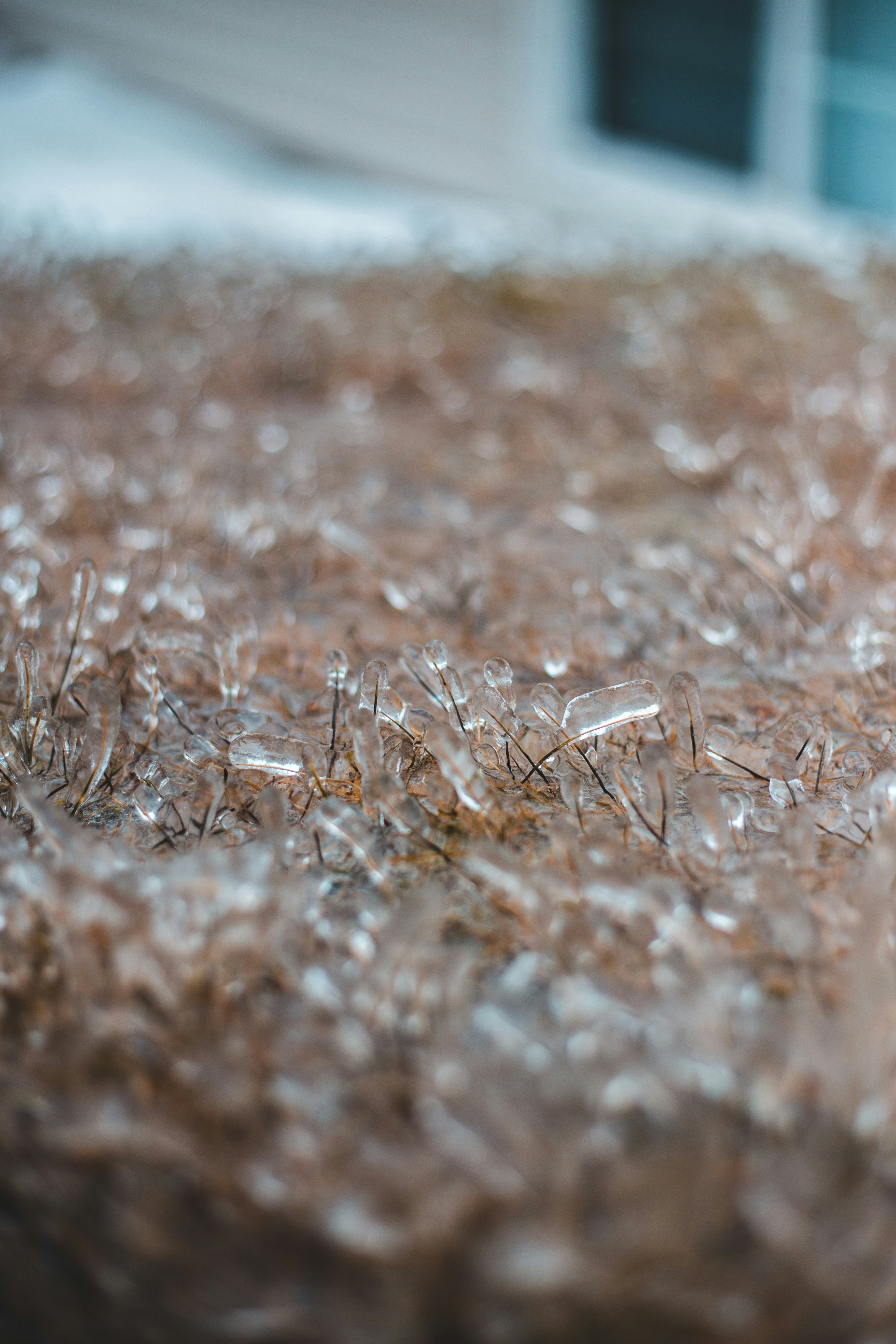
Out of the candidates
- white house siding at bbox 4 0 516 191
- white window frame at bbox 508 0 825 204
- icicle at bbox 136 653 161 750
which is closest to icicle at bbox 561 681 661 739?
icicle at bbox 136 653 161 750

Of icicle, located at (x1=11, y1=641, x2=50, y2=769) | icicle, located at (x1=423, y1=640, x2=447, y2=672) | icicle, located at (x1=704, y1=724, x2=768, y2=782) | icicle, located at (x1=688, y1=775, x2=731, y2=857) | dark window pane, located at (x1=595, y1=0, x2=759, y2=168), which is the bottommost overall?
dark window pane, located at (x1=595, y1=0, x2=759, y2=168)

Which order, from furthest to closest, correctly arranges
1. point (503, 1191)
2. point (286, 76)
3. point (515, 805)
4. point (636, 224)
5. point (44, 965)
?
point (286, 76) → point (636, 224) → point (515, 805) → point (44, 965) → point (503, 1191)

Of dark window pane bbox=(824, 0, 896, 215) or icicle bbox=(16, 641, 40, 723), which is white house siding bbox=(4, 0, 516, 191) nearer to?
dark window pane bbox=(824, 0, 896, 215)

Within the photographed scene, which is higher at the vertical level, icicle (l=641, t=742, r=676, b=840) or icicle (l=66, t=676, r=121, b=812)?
icicle (l=641, t=742, r=676, b=840)

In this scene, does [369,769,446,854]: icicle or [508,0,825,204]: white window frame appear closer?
[369,769,446,854]: icicle

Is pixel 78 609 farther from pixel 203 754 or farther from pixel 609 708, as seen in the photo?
pixel 609 708

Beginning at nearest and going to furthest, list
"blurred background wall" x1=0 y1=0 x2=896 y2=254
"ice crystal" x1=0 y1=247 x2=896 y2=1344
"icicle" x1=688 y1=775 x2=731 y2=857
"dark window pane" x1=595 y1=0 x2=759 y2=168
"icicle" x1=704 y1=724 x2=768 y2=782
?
1. "ice crystal" x1=0 y1=247 x2=896 y2=1344
2. "icicle" x1=688 y1=775 x2=731 y2=857
3. "icicle" x1=704 y1=724 x2=768 y2=782
4. "blurred background wall" x1=0 y1=0 x2=896 y2=254
5. "dark window pane" x1=595 y1=0 x2=759 y2=168

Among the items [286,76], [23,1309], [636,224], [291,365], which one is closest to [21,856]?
[23,1309]

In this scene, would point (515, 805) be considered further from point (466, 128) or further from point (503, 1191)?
point (466, 128)
